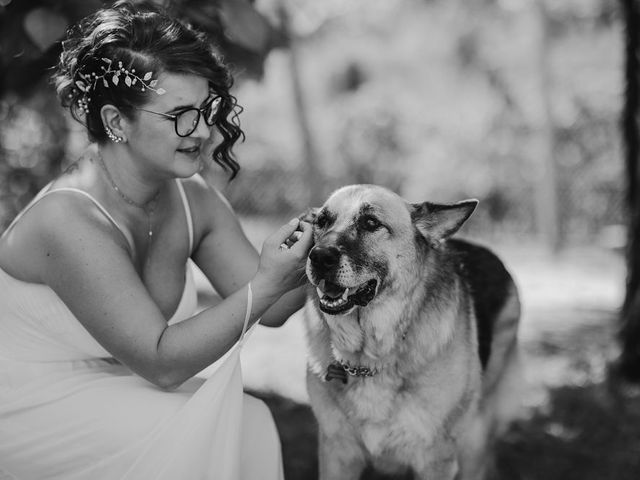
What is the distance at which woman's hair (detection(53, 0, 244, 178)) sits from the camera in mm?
2242

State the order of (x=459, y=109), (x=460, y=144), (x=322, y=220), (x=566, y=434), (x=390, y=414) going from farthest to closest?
(x=459, y=109) → (x=460, y=144) → (x=566, y=434) → (x=322, y=220) → (x=390, y=414)

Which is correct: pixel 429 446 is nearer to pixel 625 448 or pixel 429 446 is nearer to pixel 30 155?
pixel 625 448

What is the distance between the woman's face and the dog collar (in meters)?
0.85

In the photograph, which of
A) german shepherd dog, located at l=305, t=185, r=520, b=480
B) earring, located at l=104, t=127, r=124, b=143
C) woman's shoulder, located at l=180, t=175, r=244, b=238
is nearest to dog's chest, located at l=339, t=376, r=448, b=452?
german shepherd dog, located at l=305, t=185, r=520, b=480

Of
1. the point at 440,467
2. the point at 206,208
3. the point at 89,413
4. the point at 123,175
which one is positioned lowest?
the point at 440,467

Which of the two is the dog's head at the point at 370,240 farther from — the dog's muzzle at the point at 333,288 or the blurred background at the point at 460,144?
the blurred background at the point at 460,144

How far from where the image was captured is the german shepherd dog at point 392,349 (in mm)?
2514

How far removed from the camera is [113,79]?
7.37ft

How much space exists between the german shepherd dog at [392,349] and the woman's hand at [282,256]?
0.20 meters

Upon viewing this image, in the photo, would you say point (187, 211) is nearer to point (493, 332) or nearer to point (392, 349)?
point (392, 349)

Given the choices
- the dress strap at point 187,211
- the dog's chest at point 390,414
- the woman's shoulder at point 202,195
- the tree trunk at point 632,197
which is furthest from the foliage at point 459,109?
the dog's chest at point 390,414

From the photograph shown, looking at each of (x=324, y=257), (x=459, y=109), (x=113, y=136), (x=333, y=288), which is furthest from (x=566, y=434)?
(x=459, y=109)

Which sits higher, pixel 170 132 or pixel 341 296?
pixel 170 132

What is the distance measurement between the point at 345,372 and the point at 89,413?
0.88m
